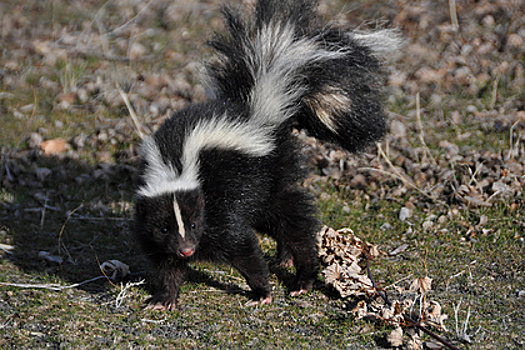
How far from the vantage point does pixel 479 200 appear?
550cm

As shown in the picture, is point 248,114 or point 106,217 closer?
point 248,114

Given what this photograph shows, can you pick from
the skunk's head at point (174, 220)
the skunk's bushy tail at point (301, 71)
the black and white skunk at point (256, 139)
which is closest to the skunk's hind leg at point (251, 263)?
the black and white skunk at point (256, 139)

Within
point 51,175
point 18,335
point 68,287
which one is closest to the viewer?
point 18,335

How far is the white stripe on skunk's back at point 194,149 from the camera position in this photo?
4.02 m

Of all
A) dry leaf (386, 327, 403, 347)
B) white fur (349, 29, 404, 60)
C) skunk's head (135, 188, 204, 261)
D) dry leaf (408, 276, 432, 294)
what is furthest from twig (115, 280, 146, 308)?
white fur (349, 29, 404, 60)

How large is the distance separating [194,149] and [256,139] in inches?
18.6

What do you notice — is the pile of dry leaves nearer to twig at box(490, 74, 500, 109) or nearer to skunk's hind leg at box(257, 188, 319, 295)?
skunk's hind leg at box(257, 188, 319, 295)

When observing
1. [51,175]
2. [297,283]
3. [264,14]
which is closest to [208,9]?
[51,175]

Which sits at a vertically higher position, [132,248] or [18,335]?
[18,335]

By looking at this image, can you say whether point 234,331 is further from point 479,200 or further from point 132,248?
point 479,200

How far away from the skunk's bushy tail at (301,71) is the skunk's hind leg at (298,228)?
0.57 m

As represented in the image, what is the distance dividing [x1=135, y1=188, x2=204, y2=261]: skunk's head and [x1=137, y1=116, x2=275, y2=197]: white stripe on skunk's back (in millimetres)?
54

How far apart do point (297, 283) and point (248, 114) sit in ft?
4.22

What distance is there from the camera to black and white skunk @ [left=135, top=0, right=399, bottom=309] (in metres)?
4.09
